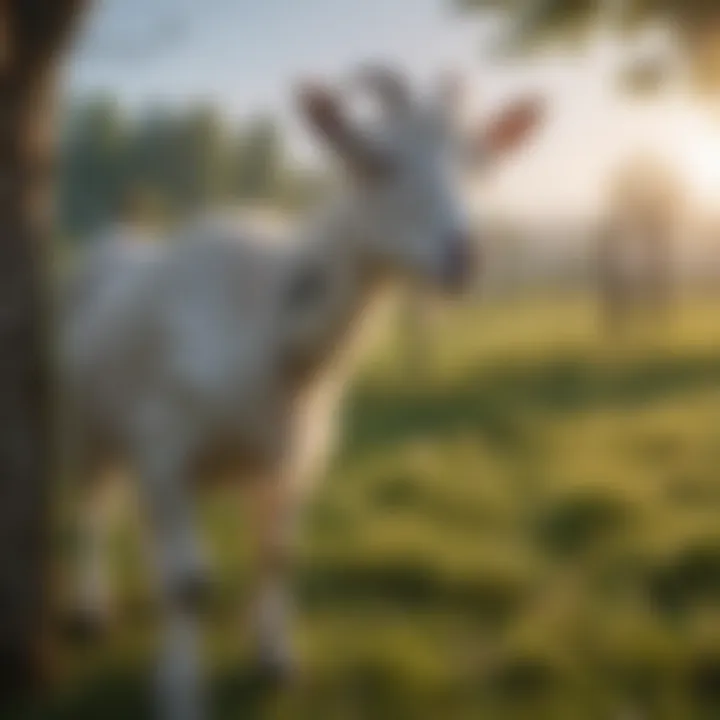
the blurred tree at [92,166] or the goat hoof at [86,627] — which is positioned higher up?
the blurred tree at [92,166]

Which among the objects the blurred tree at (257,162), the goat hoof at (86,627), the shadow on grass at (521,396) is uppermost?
the blurred tree at (257,162)

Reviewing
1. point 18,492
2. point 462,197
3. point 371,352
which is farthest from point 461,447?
point 18,492

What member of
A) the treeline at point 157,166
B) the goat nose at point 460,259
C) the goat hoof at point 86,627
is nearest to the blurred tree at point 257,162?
the treeline at point 157,166

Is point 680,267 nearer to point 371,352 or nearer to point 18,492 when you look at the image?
point 371,352

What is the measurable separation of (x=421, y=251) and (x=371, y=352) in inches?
4.3

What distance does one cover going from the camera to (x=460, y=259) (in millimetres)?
1042

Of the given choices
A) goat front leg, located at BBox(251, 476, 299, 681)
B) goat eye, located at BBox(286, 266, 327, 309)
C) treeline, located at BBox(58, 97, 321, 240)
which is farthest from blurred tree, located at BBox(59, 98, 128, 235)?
goat front leg, located at BBox(251, 476, 299, 681)

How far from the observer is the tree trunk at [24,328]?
1080 millimetres

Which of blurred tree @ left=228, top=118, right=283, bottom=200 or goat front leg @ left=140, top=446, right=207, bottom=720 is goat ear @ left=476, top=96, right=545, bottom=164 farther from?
goat front leg @ left=140, top=446, right=207, bottom=720

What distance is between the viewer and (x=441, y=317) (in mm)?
1086

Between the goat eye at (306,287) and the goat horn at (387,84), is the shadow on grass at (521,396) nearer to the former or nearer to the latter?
the goat eye at (306,287)

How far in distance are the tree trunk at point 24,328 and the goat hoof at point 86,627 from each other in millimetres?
27

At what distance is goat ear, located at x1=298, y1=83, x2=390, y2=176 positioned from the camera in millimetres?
1053

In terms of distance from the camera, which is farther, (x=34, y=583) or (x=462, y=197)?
(x=34, y=583)
